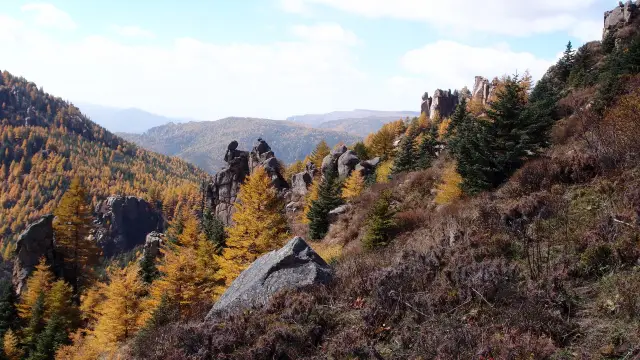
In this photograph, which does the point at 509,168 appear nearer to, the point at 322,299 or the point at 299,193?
the point at 322,299

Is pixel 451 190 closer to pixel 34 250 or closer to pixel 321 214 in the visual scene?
pixel 321 214

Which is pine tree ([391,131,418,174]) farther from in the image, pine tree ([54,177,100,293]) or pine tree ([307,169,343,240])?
pine tree ([54,177,100,293])

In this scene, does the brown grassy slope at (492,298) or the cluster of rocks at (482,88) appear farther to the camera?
the cluster of rocks at (482,88)

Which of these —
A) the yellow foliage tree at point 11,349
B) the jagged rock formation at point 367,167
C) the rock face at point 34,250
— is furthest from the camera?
the jagged rock formation at point 367,167

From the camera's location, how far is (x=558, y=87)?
38188 millimetres

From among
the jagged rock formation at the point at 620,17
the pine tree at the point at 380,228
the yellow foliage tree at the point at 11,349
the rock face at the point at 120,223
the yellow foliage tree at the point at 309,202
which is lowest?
the rock face at the point at 120,223

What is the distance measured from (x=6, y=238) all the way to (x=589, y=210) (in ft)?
608

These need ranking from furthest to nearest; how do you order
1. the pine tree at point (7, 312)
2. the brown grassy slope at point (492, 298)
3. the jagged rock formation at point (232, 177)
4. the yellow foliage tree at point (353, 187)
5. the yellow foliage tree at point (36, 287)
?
the jagged rock formation at point (232, 177) → the yellow foliage tree at point (353, 187) → the yellow foliage tree at point (36, 287) → the pine tree at point (7, 312) → the brown grassy slope at point (492, 298)

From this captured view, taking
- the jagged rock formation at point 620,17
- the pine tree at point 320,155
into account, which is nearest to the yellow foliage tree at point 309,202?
the pine tree at point 320,155

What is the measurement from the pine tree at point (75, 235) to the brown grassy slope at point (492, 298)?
41343 millimetres

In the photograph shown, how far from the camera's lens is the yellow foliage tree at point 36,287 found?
3616cm

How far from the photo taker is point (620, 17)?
40031mm

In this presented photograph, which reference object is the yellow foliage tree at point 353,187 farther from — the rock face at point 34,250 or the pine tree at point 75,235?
the rock face at point 34,250

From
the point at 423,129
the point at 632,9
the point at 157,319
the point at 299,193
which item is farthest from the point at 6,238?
the point at 632,9
